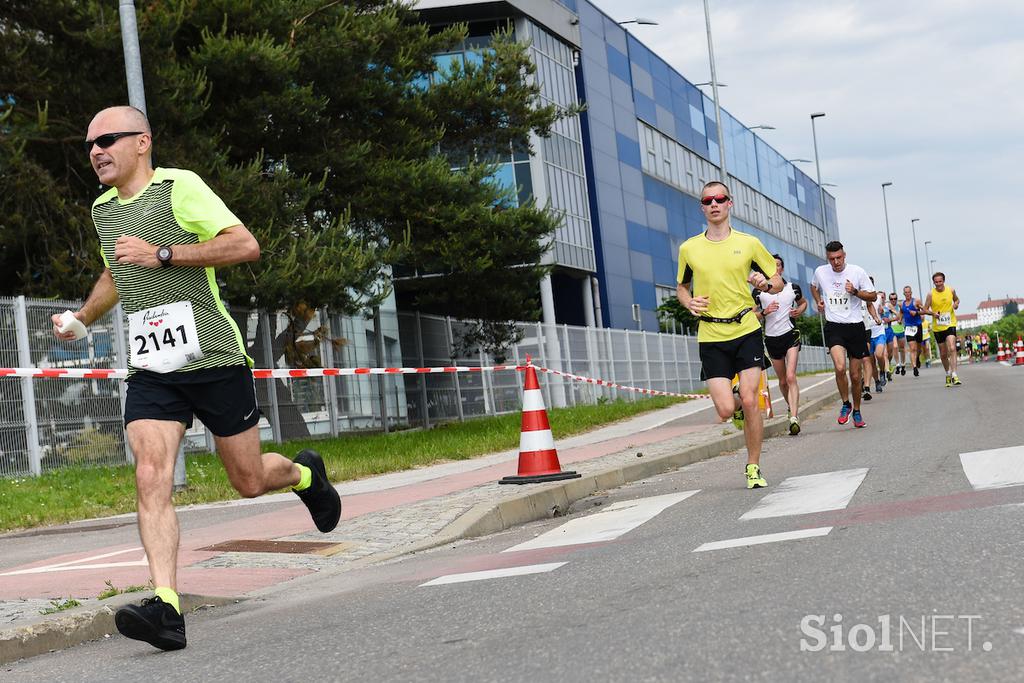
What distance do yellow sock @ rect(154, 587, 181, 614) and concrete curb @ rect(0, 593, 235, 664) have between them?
2.42ft

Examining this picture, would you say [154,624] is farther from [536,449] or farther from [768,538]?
[536,449]

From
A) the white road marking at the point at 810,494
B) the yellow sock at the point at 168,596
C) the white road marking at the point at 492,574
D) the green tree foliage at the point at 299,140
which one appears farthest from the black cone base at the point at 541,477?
the green tree foliage at the point at 299,140

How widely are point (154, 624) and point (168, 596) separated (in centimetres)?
18

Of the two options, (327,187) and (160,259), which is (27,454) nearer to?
(327,187)

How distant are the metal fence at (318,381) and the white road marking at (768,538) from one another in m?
10.1

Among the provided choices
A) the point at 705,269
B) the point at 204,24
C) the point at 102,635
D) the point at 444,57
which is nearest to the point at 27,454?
the point at 204,24

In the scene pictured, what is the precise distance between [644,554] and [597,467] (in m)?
6.03

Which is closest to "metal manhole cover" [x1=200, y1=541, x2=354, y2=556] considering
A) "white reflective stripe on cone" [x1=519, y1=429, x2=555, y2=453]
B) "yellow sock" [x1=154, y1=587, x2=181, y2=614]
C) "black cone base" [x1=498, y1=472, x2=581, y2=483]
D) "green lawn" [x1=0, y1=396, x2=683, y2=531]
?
"yellow sock" [x1=154, y1=587, x2=181, y2=614]

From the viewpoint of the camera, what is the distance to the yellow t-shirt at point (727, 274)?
10.0 m

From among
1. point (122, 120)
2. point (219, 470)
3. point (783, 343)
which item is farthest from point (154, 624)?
point (219, 470)

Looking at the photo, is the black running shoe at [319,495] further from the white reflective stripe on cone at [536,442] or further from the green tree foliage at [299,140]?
the green tree foliage at [299,140]

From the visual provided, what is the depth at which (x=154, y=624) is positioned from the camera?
560 cm

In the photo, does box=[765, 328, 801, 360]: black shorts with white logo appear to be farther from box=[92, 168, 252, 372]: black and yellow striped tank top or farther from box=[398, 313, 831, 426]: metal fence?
box=[398, 313, 831, 426]: metal fence

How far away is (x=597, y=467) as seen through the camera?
1289 cm
